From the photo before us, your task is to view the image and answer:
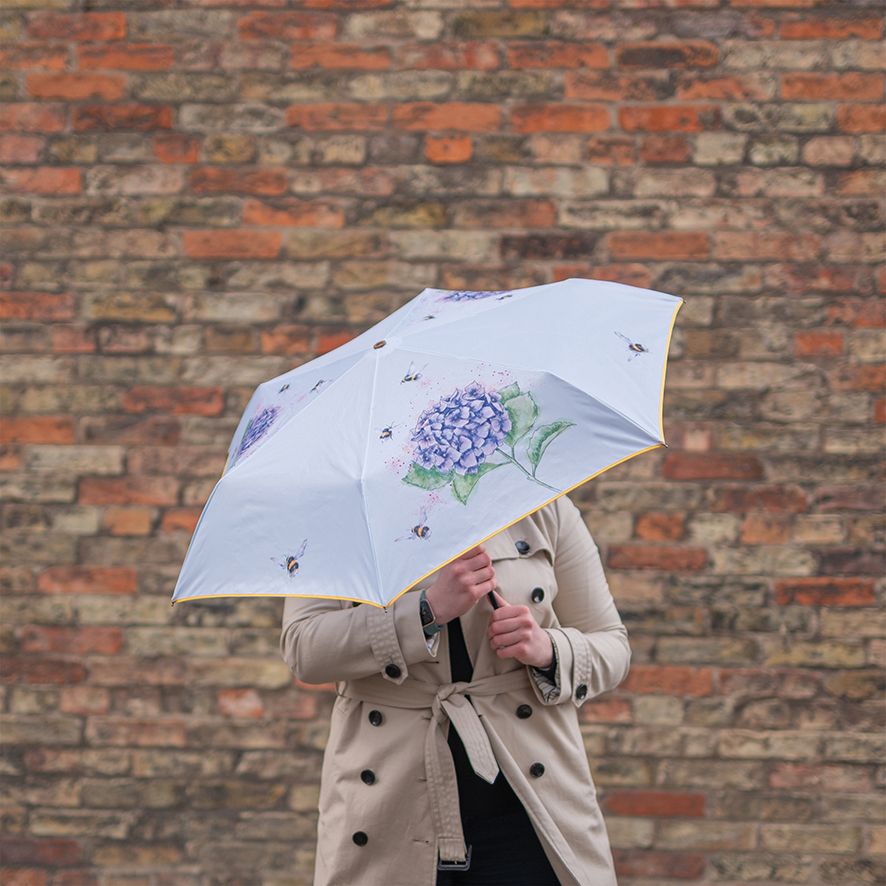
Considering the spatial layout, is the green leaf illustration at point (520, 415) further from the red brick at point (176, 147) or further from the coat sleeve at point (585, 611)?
the red brick at point (176, 147)

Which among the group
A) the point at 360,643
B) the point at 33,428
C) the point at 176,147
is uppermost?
the point at 176,147

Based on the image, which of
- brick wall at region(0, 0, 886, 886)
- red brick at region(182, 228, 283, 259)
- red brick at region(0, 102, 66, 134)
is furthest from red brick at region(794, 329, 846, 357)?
red brick at region(0, 102, 66, 134)

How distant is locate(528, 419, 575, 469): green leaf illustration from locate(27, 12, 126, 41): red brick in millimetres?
2411

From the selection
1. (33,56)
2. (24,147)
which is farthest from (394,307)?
(33,56)

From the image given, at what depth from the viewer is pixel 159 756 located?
133 inches

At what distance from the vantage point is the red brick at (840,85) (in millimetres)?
3264

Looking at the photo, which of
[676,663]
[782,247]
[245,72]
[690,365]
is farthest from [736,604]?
[245,72]

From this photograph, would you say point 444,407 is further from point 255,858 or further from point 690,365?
point 255,858

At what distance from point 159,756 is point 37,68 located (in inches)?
83.4

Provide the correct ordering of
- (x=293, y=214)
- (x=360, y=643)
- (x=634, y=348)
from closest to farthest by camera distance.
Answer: (x=634, y=348) < (x=360, y=643) < (x=293, y=214)

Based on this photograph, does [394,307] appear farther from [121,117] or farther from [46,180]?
[46,180]

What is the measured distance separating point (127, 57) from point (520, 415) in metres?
2.34

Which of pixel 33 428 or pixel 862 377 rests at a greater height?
pixel 862 377

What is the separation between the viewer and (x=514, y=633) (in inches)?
77.8
